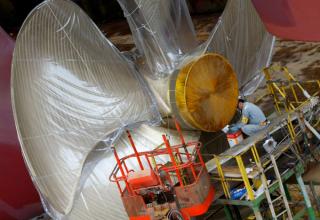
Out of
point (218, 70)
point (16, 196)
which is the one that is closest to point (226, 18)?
point (218, 70)

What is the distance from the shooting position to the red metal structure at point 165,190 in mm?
9117

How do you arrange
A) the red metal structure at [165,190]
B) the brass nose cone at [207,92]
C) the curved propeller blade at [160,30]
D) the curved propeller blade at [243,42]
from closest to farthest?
the red metal structure at [165,190] < the brass nose cone at [207,92] < the curved propeller blade at [160,30] < the curved propeller blade at [243,42]

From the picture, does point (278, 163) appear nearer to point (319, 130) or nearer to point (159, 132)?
point (319, 130)

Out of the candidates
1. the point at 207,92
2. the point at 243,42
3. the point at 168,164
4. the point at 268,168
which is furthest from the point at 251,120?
the point at 243,42

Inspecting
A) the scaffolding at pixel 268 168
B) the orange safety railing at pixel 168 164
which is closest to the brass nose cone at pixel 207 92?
the orange safety railing at pixel 168 164

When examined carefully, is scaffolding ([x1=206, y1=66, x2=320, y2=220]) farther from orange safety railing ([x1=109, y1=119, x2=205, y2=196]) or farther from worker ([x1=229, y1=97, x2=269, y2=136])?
orange safety railing ([x1=109, y1=119, x2=205, y2=196])

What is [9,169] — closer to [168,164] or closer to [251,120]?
[168,164]

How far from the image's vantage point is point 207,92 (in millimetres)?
10258

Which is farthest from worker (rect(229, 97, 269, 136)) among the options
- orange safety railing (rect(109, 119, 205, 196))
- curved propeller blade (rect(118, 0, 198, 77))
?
curved propeller blade (rect(118, 0, 198, 77))

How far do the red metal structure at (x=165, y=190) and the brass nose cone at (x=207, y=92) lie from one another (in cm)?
74

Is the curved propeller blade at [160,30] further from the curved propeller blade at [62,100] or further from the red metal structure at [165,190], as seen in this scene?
the red metal structure at [165,190]

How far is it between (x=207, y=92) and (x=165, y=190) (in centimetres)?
204

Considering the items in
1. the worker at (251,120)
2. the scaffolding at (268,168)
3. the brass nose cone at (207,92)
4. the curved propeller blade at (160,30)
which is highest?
the curved propeller blade at (160,30)

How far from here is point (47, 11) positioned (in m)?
9.77
